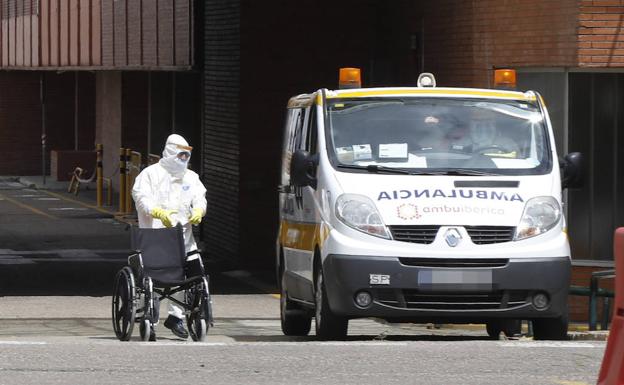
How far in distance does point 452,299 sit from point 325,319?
101 centimetres

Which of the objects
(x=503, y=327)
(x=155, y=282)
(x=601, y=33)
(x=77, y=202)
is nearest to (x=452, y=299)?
(x=503, y=327)

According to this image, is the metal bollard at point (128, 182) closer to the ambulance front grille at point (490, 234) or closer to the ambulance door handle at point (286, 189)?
the ambulance door handle at point (286, 189)

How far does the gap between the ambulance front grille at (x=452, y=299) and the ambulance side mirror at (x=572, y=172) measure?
1.09m

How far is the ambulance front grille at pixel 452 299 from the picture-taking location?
39.2 feet

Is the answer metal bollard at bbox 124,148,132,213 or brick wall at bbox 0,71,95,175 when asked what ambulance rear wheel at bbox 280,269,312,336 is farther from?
brick wall at bbox 0,71,95,175

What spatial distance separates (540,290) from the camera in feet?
39.5

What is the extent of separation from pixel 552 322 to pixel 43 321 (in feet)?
19.9

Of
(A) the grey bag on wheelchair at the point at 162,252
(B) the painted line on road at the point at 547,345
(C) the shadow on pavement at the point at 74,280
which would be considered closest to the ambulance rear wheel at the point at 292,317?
(A) the grey bag on wheelchair at the point at 162,252

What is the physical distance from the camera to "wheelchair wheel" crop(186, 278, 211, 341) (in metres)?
12.8

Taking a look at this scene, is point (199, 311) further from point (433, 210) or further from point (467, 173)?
point (467, 173)

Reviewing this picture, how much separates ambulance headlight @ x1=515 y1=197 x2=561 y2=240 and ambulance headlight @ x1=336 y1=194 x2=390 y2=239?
3.36ft

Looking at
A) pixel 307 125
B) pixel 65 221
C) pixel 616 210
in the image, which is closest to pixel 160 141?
pixel 65 221

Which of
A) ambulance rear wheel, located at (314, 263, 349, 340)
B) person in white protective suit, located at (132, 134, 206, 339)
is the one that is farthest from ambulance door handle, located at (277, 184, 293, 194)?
ambulance rear wheel, located at (314, 263, 349, 340)

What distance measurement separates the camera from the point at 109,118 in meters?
41.4
